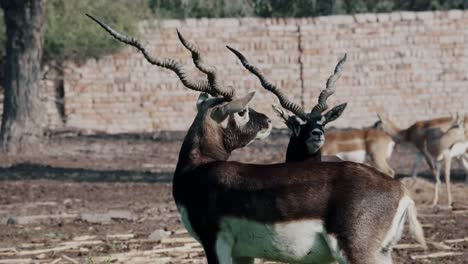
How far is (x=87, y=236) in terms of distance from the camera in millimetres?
11336

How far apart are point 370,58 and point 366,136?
9727 mm

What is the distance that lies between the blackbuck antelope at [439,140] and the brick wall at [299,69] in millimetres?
9148

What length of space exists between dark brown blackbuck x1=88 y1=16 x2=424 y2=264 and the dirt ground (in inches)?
80.1

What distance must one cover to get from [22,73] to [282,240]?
45.6ft

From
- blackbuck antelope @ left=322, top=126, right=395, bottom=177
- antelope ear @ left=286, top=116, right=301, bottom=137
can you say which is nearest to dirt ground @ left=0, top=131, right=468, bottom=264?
blackbuck antelope @ left=322, top=126, right=395, bottom=177

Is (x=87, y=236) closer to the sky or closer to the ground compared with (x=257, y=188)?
closer to the ground

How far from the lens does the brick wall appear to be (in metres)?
25.8

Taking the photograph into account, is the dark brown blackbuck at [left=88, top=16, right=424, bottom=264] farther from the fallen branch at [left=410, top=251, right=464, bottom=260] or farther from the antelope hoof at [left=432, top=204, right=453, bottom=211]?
the antelope hoof at [left=432, top=204, right=453, bottom=211]

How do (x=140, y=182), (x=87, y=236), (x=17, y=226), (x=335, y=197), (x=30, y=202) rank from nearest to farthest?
(x=335, y=197) → (x=87, y=236) → (x=17, y=226) → (x=30, y=202) → (x=140, y=182)

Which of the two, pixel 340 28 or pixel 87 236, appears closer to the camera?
pixel 87 236

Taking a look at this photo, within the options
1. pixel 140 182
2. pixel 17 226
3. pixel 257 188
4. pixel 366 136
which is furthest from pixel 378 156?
pixel 257 188

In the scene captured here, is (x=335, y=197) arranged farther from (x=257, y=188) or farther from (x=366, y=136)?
(x=366, y=136)

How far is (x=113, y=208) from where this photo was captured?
1393 cm

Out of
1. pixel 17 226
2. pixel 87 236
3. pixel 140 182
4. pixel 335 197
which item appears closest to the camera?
pixel 335 197
